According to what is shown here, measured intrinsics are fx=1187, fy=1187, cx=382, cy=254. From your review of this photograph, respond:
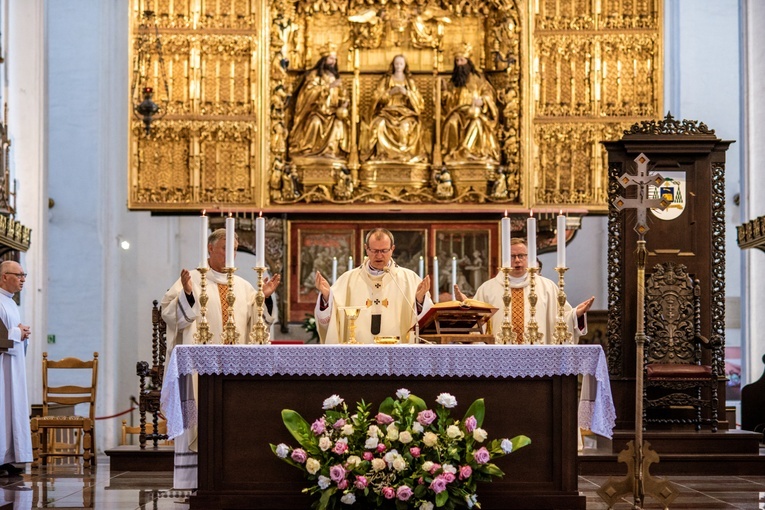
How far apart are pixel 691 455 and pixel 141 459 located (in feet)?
16.2

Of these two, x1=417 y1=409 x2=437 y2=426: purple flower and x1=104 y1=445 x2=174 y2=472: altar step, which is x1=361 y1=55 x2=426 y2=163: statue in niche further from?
x1=417 y1=409 x2=437 y2=426: purple flower

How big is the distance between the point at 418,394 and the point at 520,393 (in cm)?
65

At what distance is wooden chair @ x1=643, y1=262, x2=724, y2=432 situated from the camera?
1113cm

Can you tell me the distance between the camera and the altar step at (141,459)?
35.0 ft

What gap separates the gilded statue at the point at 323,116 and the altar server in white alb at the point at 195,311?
19.1 ft

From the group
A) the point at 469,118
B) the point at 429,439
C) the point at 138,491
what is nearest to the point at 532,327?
the point at 429,439

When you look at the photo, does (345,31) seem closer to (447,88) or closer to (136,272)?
(447,88)

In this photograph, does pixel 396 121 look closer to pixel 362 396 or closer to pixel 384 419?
pixel 362 396

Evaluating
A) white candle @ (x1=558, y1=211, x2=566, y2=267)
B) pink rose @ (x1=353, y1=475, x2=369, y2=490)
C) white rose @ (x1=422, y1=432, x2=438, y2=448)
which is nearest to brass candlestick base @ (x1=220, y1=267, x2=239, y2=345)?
pink rose @ (x1=353, y1=475, x2=369, y2=490)

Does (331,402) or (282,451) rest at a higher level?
(331,402)

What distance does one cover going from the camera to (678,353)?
11531 millimetres

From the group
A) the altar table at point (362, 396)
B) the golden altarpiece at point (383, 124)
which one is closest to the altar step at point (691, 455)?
the altar table at point (362, 396)

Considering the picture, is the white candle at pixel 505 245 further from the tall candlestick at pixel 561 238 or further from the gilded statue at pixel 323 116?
the gilded statue at pixel 323 116

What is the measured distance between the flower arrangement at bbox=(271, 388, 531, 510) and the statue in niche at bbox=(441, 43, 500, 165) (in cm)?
793
